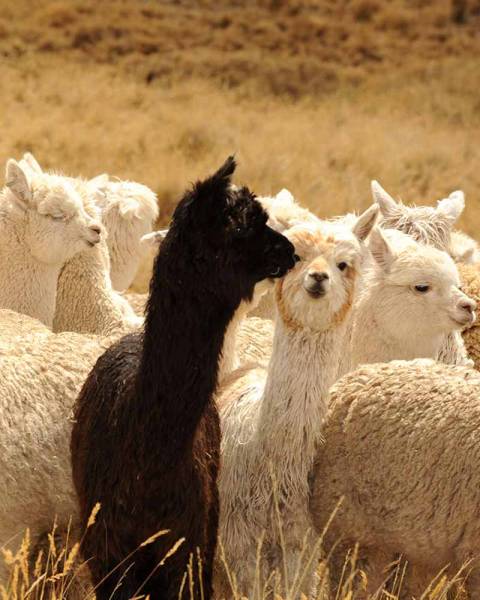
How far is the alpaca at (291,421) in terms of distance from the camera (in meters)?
4.25

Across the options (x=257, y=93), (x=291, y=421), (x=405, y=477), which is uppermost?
(x=257, y=93)

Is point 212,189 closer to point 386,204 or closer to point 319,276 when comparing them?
point 319,276

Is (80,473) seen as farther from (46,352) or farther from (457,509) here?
(457,509)

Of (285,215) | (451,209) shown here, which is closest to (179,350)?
(285,215)

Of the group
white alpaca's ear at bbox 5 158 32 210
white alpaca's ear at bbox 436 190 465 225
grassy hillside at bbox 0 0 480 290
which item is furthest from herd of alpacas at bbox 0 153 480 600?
grassy hillside at bbox 0 0 480 290

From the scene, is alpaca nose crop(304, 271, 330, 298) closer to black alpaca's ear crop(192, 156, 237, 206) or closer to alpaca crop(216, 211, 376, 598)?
alpaca crop(216, 211, 376, 598)

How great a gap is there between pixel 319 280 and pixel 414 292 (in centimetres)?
127

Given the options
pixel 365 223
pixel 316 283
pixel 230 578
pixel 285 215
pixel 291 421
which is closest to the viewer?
pixel 230 578

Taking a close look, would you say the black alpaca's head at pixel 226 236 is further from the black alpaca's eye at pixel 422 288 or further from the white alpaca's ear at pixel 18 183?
the white alpaca's ear at pixel 18 183

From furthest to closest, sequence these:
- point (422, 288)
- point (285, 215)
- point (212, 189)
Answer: point (422, 288) → point (285, 215) → point (212, 189)

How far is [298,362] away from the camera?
4.32 metres

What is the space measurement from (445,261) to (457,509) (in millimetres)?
1401

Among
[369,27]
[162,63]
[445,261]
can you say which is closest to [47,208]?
[445,261]

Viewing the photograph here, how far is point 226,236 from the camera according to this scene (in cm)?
368
